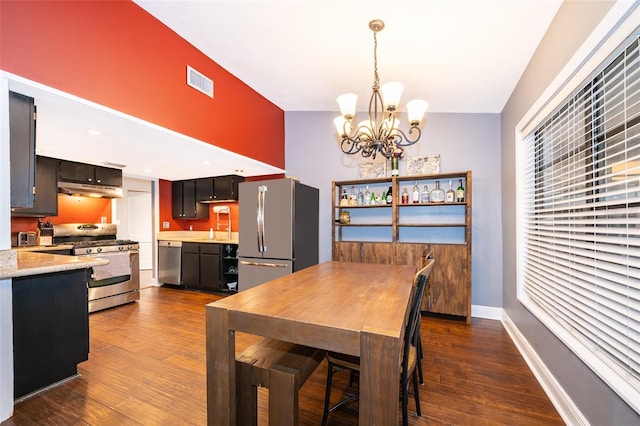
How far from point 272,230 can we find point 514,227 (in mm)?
2776

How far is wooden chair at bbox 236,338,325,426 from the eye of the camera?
1213 mm

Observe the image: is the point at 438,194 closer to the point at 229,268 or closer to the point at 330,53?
the point at 330,53

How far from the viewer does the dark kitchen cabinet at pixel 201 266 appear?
177 inches

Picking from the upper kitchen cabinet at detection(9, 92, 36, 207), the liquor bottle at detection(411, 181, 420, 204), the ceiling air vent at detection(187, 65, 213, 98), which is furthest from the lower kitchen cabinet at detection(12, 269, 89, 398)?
the liquor bottle at detection(411, 181, 420, 204)

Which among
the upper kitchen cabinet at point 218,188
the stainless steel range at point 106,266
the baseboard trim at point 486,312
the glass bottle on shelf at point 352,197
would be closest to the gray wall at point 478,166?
the baseboard trim at point 486,312

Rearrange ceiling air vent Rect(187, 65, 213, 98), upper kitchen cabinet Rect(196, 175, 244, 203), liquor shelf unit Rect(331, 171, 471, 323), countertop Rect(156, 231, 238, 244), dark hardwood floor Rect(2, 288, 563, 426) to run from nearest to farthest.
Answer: dark hardwood floor Rect(2, 288, 563, 426) < ceiling air vent Rect(187, 65, 213, 98) < liquor shelf unit Rect(331, 171, 471, 323) < countertop Rect(156, 231, 238, 244) < upper kitchen cabinet Rect(196, 175, 244, 203)

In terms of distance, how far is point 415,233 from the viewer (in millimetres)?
3725

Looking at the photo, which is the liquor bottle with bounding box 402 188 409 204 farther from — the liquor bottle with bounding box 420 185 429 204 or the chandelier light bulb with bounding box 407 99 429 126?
the chandelier light bulb with bounding box 407 99 429 126

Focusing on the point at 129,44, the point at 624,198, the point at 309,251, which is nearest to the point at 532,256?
the point at 624,198

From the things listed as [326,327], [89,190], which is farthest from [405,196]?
[89,190]

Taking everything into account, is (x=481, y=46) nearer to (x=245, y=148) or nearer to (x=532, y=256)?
(x=532, y=256)

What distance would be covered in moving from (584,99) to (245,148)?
321cm

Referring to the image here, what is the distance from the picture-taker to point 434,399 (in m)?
1.87

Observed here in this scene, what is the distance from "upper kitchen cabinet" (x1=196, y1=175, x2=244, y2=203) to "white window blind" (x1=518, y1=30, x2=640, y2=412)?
13.9 feet
